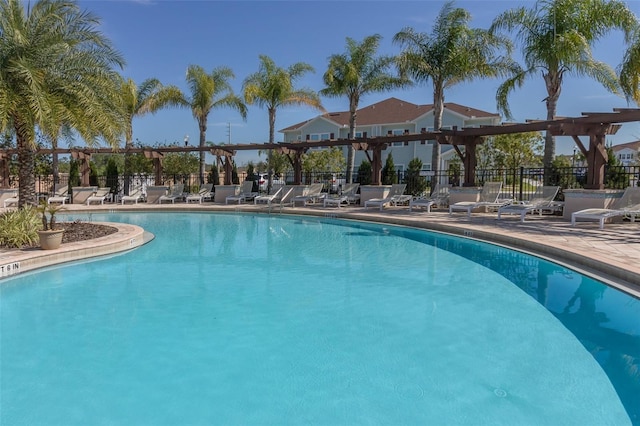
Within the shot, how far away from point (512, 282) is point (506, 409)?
14.9 feet

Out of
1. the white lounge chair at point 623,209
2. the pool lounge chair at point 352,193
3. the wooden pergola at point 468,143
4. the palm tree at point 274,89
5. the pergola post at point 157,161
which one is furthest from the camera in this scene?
the palm tree at point 274,89

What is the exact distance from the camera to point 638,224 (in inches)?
497

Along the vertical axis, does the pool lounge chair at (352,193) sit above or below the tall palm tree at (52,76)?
below

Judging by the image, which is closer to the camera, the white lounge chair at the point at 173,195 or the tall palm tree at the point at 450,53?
the tall palm tree at the point at 450,53

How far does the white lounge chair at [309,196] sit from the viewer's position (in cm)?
2098

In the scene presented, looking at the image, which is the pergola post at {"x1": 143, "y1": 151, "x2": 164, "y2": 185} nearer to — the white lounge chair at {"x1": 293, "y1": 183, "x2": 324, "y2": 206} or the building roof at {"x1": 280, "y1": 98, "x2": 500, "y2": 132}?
the white lounge chair at {"x1": 293, "y1": 183, "x2": 324, "y2": 206}

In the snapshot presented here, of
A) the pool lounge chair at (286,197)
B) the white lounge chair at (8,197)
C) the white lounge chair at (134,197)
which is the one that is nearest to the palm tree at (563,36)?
the pool lounge chair at (286,197)

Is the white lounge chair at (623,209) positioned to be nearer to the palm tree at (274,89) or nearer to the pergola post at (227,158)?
the pergola post at (227,158)

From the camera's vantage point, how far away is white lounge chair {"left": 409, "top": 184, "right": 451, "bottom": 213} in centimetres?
1753

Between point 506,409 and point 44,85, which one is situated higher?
point 44,85

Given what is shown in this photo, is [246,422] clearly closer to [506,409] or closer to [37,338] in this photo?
[506,409]

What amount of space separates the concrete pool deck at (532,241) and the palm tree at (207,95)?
1403 centimetres

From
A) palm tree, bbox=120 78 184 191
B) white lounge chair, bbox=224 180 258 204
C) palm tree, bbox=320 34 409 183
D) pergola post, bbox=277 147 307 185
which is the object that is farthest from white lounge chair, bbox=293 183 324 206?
palm tree, bbox=120 78 184 191

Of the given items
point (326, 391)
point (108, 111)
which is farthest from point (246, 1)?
point (326, 391)
